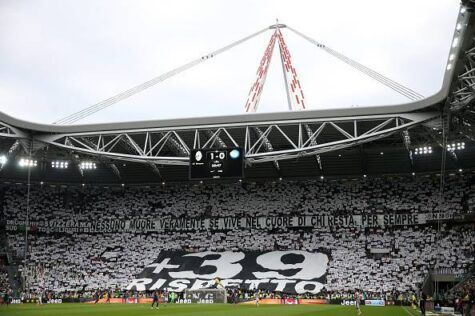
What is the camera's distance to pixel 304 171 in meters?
61.4

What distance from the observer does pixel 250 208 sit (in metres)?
63.8

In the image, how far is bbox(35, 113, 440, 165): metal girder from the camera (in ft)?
143

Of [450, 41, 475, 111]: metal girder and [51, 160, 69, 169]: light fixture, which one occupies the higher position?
[450, 41, 475, 111]: metal girder

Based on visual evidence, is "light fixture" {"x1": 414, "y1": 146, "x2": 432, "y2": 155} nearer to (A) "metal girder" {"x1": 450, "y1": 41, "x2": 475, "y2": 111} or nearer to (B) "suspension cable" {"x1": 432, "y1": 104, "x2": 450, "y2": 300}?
(B) "suspension cable" {"x1": 432, "y1": 104, "x2": 450, "y2": 300}

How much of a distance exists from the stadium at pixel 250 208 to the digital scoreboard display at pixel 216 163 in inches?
4.0

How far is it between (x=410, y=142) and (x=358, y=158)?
7.34 metres

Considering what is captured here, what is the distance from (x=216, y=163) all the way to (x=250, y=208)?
23080 millimetres

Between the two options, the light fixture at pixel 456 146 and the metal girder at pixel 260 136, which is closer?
the metal girder at pixel 260 136

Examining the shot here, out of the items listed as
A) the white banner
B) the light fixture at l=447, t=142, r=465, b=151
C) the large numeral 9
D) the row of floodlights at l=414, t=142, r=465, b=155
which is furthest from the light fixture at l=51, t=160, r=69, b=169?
the light fixture at l=447, t=142, r=465, b=151

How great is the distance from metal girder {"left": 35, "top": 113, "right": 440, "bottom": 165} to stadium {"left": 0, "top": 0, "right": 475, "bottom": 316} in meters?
0.19

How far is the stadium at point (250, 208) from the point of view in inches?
1828

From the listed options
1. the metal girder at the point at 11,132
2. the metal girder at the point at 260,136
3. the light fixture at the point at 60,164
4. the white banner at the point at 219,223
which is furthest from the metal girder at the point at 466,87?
the light fixture at the point at 60,164

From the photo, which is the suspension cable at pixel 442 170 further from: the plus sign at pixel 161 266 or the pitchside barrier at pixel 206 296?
the plus sign at pixel 161 266

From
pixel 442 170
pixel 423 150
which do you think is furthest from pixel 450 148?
pixel 423 150
